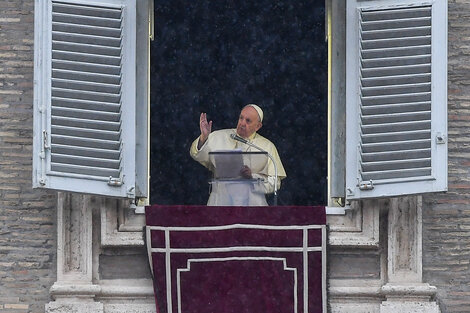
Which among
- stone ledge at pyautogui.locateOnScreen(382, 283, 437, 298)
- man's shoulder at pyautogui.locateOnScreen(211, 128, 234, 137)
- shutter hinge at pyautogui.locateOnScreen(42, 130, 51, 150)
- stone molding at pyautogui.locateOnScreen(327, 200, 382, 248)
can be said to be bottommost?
stone ledge at pyautogui.locateOnScreen(382, 283, 437, 298)

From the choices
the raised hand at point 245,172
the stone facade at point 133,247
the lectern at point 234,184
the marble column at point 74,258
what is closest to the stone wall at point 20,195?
the stone facade at point 133,247

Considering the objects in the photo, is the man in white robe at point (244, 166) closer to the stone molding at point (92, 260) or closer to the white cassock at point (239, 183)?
the white cassock at point (239, 183)

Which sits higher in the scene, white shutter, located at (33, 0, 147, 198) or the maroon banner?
white shutter, located at (33, 0, 147, 198)

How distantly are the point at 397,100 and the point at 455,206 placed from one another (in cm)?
85

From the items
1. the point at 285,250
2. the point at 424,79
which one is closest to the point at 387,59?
the point at 424,79

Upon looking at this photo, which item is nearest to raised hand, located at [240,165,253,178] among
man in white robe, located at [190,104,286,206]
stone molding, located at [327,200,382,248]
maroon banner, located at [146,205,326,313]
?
man in white robe, located at [190,104,286,206]

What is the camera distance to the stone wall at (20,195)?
1830 cm

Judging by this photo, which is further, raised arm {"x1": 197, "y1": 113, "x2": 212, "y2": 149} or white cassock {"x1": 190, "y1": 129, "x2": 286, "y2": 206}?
raised arm {"x1": 197, "y1": 113, "x2": 212, "y2": 149}

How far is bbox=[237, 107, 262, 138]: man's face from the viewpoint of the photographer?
19.2m

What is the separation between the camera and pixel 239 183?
18500mm

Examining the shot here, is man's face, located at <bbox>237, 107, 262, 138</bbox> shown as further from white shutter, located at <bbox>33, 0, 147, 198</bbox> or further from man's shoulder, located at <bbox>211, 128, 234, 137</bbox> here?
white shutter, located at <bbox>33, 0, 147, 198</bbox>

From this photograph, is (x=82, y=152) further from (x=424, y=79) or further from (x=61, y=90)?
(x=424, y=79)

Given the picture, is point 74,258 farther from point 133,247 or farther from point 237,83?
point 237,83

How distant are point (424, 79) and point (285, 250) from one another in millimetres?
1474
